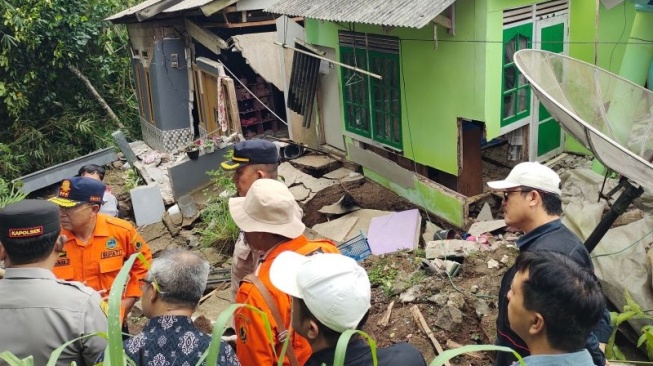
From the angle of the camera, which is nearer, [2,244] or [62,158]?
[2,244]

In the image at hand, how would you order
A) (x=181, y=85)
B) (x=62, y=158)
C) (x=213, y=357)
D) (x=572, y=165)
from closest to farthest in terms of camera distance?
1. (x=213, y=357)
2. (x=572, y=165)
3. (x=181, y=85)
4. (x=62, y=158)

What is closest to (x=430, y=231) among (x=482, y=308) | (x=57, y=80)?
(x=482, y=308)

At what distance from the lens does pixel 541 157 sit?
7.98 m

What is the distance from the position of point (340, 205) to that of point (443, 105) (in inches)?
79.0

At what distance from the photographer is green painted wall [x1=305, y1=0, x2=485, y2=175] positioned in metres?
6.78

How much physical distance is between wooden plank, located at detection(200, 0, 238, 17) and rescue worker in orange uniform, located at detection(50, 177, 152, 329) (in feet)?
23.1

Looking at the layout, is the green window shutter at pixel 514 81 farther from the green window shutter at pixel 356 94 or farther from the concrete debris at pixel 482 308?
the concrete debris at pixel 482 308

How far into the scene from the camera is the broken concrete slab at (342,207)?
8.03 metres

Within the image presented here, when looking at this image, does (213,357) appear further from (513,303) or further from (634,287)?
(634,287)

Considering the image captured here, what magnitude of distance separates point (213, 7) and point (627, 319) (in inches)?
333

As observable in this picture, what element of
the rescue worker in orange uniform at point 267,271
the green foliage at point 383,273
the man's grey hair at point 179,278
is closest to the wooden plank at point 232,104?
the green foliage at point 383,273

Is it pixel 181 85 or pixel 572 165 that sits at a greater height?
pixel 181 85

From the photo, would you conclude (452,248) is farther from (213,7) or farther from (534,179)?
(213,7)

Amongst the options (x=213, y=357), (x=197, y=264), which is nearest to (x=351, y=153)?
(x=197, y=264)
